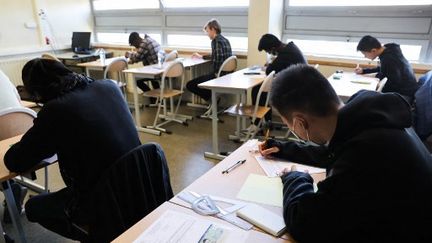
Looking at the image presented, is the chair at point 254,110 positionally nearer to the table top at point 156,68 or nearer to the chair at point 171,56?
the table top at point 156,68

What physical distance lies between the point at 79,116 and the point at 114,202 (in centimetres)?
40

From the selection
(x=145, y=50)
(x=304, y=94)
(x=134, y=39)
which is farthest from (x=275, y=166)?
(x=134, y=39)

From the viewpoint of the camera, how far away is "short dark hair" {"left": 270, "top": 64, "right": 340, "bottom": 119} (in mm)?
903

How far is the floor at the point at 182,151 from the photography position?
2141 millimetres

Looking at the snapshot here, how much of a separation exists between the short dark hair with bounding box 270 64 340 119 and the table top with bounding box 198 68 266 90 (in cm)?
203

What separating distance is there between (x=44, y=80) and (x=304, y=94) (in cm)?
113

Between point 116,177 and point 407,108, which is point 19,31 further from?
point 407,108

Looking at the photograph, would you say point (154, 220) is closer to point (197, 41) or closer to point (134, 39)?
point (134, 39)

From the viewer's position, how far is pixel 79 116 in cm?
132

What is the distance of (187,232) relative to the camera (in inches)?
38.3

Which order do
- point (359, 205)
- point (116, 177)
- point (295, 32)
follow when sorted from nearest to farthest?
point (359, 205) < point (116, 177) < point (295, 32)

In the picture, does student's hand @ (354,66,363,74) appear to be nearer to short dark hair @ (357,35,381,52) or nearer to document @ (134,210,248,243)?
short dark hair @ (357,35,381,52)

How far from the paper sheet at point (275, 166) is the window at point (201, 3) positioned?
377 centimetres

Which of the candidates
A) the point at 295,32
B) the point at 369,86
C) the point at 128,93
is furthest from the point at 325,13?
the point at 128,93
